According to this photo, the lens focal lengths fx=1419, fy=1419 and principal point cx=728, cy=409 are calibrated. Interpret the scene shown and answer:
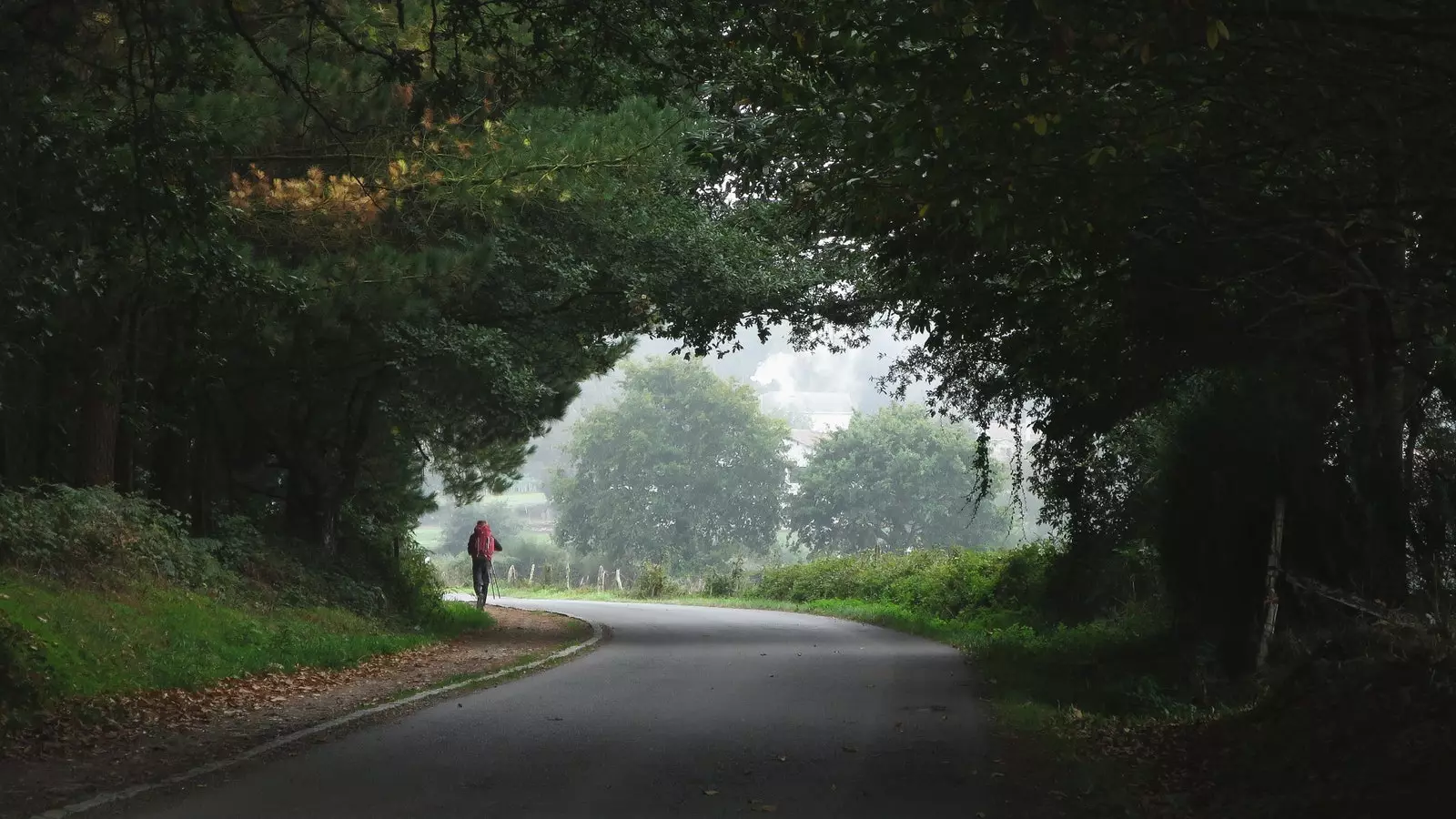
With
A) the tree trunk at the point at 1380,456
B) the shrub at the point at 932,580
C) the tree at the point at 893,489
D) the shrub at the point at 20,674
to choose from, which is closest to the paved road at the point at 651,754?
the shrub at the point at 20,674

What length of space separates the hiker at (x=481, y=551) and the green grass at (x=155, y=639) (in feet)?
31.7

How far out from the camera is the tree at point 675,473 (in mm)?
76188

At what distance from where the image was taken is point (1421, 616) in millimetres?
10094

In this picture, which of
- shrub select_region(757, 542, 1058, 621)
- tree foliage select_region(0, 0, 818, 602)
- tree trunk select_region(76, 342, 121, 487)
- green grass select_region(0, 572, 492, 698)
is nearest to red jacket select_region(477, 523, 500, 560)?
tree foliage select_region(0, 0, 818, 602)

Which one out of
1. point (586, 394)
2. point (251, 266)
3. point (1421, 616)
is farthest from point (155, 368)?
point (586, 394)

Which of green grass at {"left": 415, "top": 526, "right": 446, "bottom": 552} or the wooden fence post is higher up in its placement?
green grass at {"left": 415, "top": 526, "right": 446, "bottom": 552}

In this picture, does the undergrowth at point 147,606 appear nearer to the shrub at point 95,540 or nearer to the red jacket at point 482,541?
the shrub at point 95,540

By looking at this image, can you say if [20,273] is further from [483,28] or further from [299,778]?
[299,778]

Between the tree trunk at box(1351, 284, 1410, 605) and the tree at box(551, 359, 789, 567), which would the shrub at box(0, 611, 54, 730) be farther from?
the tree at box(551, 359, 789, 567)

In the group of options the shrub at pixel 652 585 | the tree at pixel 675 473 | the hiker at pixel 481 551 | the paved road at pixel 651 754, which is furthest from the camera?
the tree at pixel 675 473

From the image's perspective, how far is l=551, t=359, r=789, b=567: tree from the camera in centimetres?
7619

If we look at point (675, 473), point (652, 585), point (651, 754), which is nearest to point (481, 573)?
point (652, 585)

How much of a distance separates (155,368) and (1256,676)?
51.8 feet

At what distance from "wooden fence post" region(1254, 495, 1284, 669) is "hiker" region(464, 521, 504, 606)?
19.2 meters
